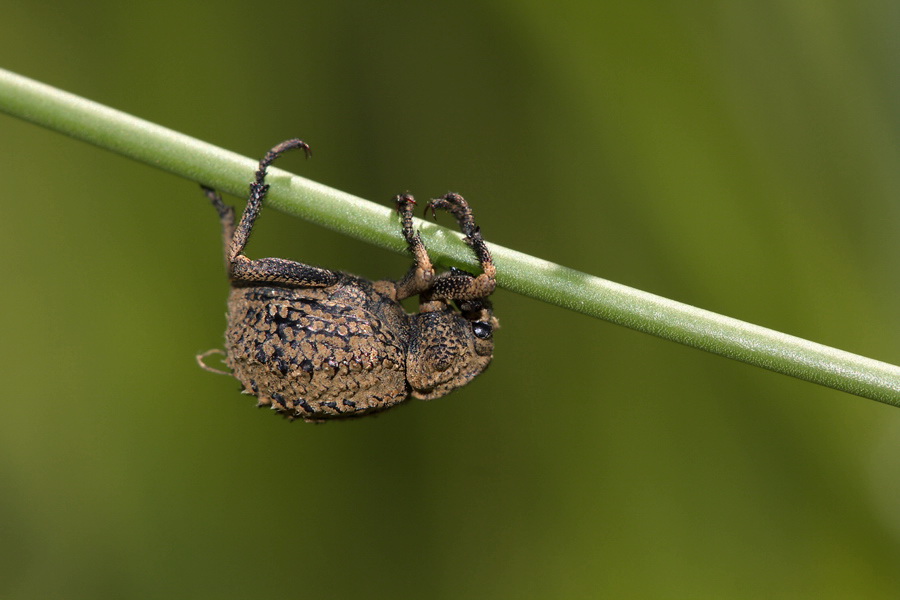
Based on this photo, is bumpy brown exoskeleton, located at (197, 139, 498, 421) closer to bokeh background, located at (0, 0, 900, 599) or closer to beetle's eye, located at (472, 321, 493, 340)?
beetle's eye, located at (472, 321, 493, 340)

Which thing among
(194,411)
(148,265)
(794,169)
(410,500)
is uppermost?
(794,169)

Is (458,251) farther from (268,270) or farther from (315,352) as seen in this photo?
(268,270)

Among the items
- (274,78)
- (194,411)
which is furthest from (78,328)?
(274,78)

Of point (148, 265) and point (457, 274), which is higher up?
point (148, 265)

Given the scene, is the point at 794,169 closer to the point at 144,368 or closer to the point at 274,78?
the point at 274,78

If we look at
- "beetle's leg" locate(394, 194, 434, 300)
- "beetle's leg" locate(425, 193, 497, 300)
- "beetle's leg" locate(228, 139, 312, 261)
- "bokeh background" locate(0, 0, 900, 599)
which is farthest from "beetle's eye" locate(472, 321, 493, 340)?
"bokeh background" locate(0, 0, 900, 599)

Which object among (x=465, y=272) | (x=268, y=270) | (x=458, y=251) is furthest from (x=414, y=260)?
(x=268, y=270)
